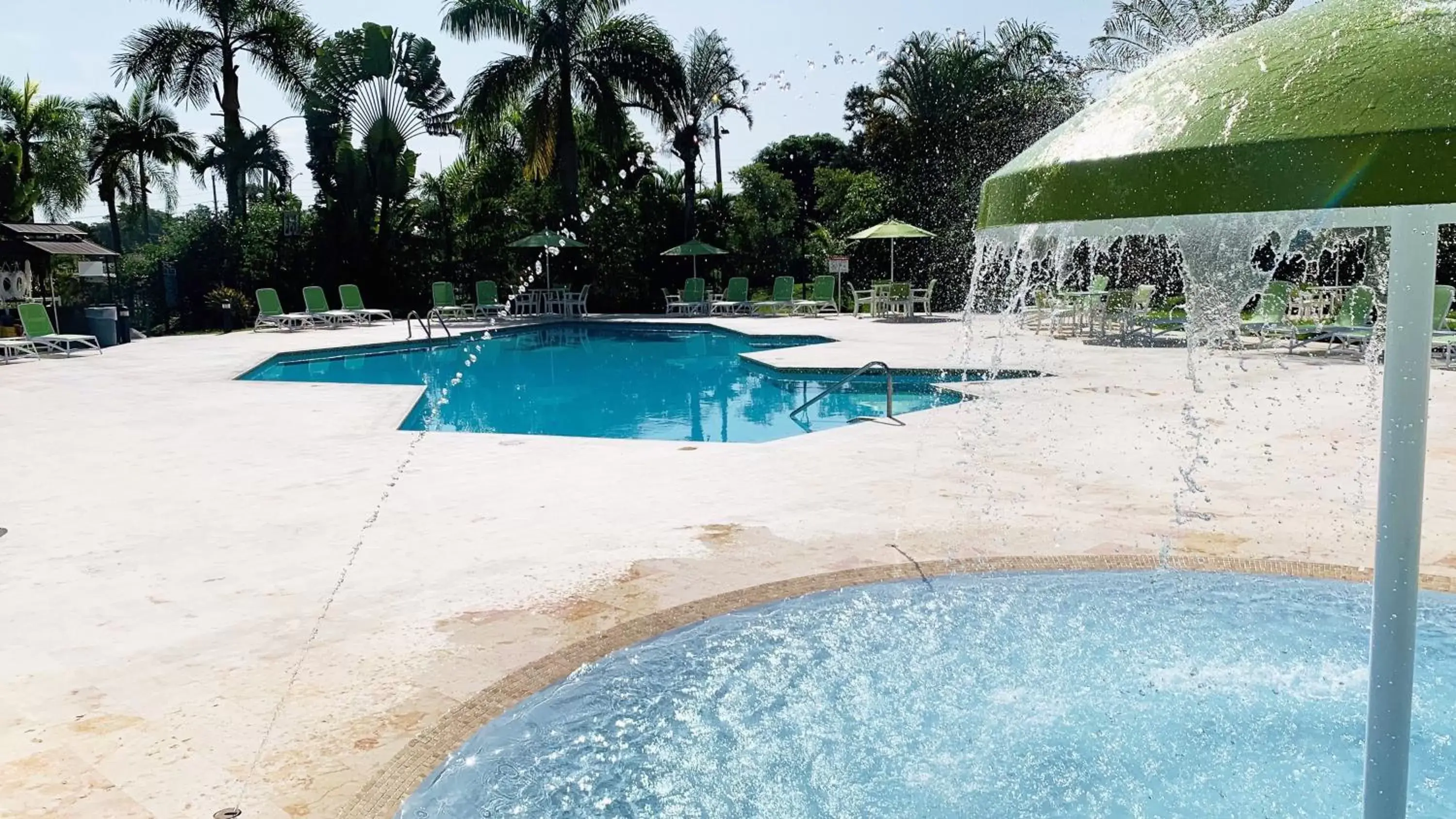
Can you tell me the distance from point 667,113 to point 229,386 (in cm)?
1505

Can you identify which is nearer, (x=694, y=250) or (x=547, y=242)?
(x=547, y=242)

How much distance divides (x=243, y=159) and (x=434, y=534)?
25558mm

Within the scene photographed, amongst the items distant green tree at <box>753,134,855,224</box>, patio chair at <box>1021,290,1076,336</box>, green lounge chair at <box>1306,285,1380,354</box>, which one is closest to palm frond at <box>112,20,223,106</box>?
patio chair at <box>1021,290,1076,336</box>

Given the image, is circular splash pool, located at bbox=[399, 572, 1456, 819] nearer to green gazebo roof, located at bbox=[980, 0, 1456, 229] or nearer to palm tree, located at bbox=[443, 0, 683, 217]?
green gazebo roof, located at bbox=[980, 0, 1456, 229]

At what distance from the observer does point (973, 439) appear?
832 cm

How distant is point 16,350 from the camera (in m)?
17.8

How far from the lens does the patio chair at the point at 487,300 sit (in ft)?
79.4

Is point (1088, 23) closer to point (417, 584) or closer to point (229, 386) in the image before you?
point (229, 386)

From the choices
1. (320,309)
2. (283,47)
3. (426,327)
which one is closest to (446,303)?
(320,309)

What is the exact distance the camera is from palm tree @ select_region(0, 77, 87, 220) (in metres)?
32.3

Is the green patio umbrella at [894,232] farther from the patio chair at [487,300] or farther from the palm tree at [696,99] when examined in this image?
the patio chair at [487,300]

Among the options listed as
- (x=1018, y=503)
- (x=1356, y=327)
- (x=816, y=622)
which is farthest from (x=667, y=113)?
(x=816, y=622)

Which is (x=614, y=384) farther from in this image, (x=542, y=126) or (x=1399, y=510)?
(x=1399, y=510)

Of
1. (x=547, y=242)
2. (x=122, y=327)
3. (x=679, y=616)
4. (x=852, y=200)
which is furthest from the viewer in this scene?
(x=852, y=200)
